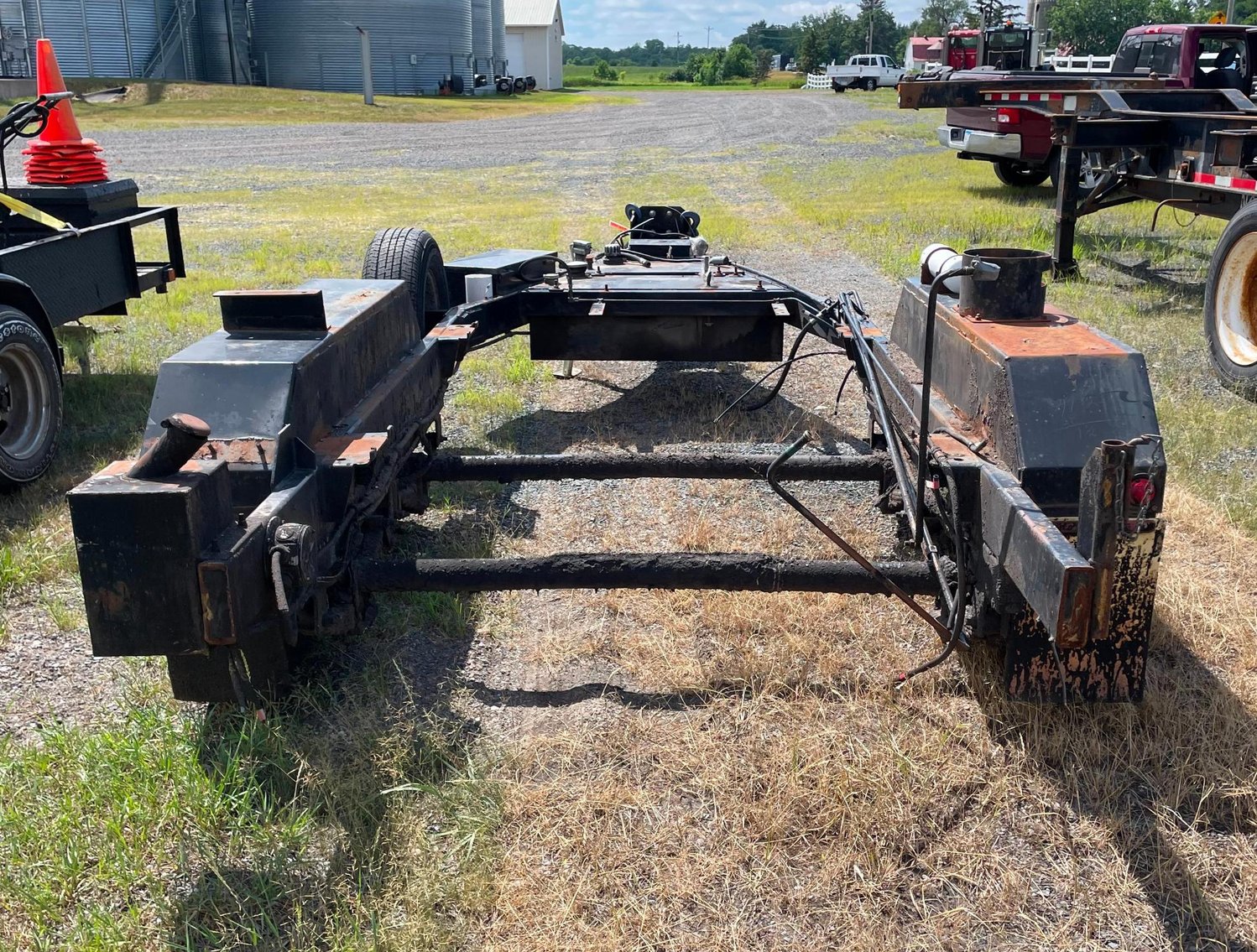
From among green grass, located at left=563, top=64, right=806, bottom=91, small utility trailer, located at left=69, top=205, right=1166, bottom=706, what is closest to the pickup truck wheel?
small utility trailer, located at left=69, top=205, right=1166, bottom=706

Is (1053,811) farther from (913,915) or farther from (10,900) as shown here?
(10,900)

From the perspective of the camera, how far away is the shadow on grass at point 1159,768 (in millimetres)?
2580

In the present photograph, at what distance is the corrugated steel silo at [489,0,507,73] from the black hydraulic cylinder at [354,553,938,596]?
61156 mm

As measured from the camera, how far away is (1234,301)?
6938 millimetres

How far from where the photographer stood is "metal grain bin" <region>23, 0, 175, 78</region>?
139 feet

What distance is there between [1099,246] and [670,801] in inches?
424

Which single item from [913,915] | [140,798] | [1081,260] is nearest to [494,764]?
[140,798]

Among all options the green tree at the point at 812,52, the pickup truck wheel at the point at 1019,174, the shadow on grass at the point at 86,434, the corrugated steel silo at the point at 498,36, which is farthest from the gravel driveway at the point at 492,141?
the green tree at the point at 812,52

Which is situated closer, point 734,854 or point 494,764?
point 734,854

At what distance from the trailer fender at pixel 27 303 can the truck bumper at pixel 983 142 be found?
12.9 meters

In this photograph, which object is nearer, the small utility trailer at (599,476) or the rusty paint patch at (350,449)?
the small utility trailer at (599,476)

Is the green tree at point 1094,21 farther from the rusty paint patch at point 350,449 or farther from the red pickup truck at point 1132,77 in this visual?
the rusty paint patch at point 350,449

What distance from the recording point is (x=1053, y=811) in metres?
2.85

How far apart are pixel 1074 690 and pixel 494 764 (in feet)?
5.01
